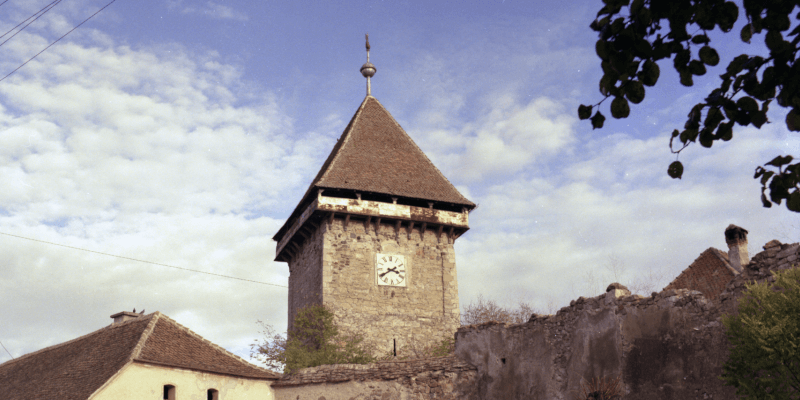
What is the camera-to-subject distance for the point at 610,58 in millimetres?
3689

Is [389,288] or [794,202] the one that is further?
[389,288]

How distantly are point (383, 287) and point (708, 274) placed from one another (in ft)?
33.2

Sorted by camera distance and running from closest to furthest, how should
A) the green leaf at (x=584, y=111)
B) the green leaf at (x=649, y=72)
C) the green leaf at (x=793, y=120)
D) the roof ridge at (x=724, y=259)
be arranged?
the green leaf at (x=793, y=120), the green leaf at (x=649, y=72), the green leaf at (x=584, y=111), the roof ridge at (x=724, y=259)

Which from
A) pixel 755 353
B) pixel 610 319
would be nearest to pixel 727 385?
pixel 755 353

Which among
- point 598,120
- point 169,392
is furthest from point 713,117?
point 169,392

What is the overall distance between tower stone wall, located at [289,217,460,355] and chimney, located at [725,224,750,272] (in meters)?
8.55

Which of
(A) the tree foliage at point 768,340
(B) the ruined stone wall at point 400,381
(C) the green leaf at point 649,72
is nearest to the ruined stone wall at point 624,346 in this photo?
(B) the ruined stone wall at point 400,381

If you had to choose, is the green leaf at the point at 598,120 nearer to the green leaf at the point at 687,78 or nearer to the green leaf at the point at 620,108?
the green leaf at the point at 620,108

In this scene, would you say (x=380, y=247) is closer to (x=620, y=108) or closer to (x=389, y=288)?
(x=389, y=288)

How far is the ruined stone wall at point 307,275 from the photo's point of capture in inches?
857

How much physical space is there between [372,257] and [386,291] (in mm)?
1177

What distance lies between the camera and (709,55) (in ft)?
12.5

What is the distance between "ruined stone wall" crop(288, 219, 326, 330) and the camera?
21766 mm

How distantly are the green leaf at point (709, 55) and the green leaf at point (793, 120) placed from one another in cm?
47
